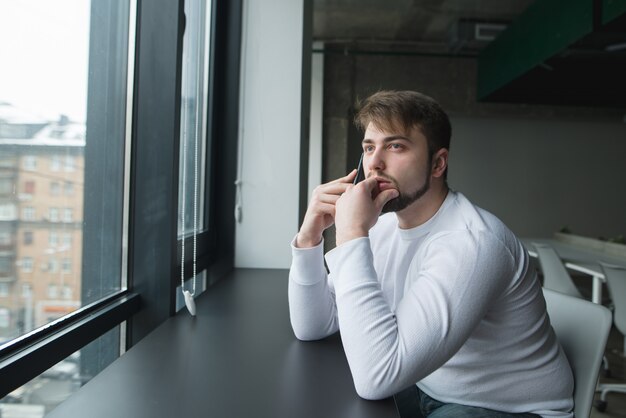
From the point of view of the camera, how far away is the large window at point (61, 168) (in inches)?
40.7

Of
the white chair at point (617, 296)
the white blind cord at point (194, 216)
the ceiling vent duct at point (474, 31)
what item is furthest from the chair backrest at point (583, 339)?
the ceiling vent duct at point (474, 31)

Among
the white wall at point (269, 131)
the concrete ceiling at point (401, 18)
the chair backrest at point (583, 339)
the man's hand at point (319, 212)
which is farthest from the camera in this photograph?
the concrete ceiling at point (401, 18)

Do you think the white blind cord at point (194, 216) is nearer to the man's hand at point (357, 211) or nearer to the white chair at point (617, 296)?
the man's hand at point (357, 211)

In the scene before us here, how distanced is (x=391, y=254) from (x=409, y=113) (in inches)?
15.6

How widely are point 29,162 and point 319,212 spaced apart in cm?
69

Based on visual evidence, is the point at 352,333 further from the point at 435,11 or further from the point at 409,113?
the point at 435,11

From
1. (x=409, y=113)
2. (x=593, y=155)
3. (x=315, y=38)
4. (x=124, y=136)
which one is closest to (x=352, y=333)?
(x=409, y=113)

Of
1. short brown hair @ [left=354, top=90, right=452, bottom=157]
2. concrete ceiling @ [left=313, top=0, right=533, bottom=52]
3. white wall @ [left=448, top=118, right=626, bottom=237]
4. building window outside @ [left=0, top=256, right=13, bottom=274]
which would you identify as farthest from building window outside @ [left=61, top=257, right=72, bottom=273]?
white wall @ [left=448, top=118, right=626, bottom=237]

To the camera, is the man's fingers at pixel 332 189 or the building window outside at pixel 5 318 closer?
the building window outside at pixel 5 318

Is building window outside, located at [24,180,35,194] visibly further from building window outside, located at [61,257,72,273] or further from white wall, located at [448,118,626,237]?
white wall, located at [448,118,626,237]

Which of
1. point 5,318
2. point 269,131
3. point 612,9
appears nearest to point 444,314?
point 5,318

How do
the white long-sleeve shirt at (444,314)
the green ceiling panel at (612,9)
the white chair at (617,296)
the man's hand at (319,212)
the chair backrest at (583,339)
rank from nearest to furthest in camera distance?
the white long-sleeve shirt at (444,314)
the chair backrest at (583,339)
the man's hand at (319,212)
the white chair at (617,296)
the green ceiling panel at (612,9)

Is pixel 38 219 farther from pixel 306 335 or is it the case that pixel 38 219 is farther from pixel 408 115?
pixel 408 115

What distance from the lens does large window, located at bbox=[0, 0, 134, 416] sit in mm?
1034
